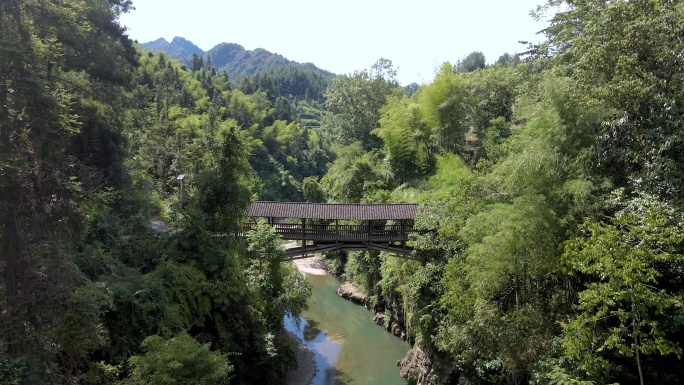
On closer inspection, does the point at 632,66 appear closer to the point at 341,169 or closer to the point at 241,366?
the point at 241,366

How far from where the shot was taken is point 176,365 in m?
7.86

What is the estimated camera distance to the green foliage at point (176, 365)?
797 cm

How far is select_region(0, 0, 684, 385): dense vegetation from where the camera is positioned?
6.75m

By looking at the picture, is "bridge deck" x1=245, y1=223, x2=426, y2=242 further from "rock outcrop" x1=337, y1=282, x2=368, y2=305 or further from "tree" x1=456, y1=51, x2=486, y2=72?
"tree" x1=456, y1=51, x2=486, y2=72

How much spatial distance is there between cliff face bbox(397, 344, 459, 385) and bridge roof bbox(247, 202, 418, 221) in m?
5.15

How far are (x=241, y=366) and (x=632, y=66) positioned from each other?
12.4 metres

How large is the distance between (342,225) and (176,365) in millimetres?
9985

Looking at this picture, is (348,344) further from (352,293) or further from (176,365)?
(176,365)

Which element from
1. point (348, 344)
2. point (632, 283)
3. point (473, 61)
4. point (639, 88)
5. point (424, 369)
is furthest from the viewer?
point (473, 61)

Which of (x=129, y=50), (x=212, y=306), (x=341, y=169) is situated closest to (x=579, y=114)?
(x=212, y=306)

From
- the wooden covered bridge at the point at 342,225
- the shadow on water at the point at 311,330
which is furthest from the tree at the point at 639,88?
the shadow on water at the point at 311,330

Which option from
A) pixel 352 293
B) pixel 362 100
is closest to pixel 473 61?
pixel 362 100

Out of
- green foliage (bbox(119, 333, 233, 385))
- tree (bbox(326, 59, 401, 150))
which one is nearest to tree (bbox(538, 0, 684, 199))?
green foliage (bbox(119, 333, 233, 385))

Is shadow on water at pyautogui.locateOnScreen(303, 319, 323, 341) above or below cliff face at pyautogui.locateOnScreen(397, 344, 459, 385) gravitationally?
below
